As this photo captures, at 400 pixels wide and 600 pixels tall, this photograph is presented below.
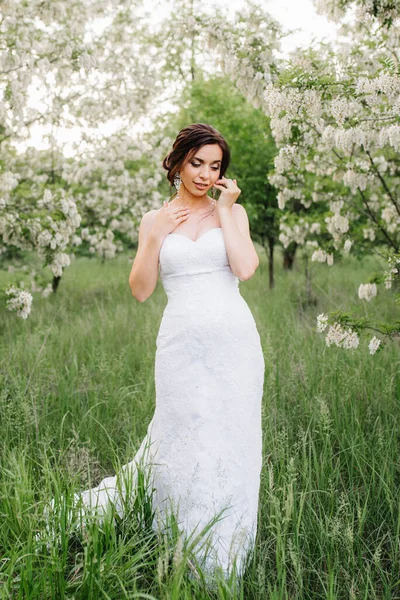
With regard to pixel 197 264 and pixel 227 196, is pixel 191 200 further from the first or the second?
pixel 197 264

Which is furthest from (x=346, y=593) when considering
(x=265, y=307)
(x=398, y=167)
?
(x=265, y=307)

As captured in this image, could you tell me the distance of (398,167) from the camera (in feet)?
22.4

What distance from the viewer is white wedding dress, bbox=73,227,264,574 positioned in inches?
103

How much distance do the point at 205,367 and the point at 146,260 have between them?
0.59 meters

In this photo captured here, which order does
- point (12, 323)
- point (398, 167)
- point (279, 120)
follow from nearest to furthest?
point (279, 120) < point (398, 167) < point (12, 323)

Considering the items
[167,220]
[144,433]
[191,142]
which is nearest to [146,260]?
[167,220]

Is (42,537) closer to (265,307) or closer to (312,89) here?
(312,89)

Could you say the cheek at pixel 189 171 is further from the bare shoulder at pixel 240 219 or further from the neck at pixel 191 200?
the bare shoulder at pixel 240 219

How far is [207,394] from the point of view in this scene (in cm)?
261

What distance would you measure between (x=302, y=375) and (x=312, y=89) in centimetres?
234

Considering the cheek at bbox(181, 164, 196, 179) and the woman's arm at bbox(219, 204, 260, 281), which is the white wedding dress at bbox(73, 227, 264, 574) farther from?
the cheek at bbox(181, 164, 196, 179)

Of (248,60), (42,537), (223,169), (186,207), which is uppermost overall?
(248,60)

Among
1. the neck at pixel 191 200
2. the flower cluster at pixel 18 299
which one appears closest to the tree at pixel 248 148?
the flower cluster at pixel 18 299

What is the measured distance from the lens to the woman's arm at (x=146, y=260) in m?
2.69
